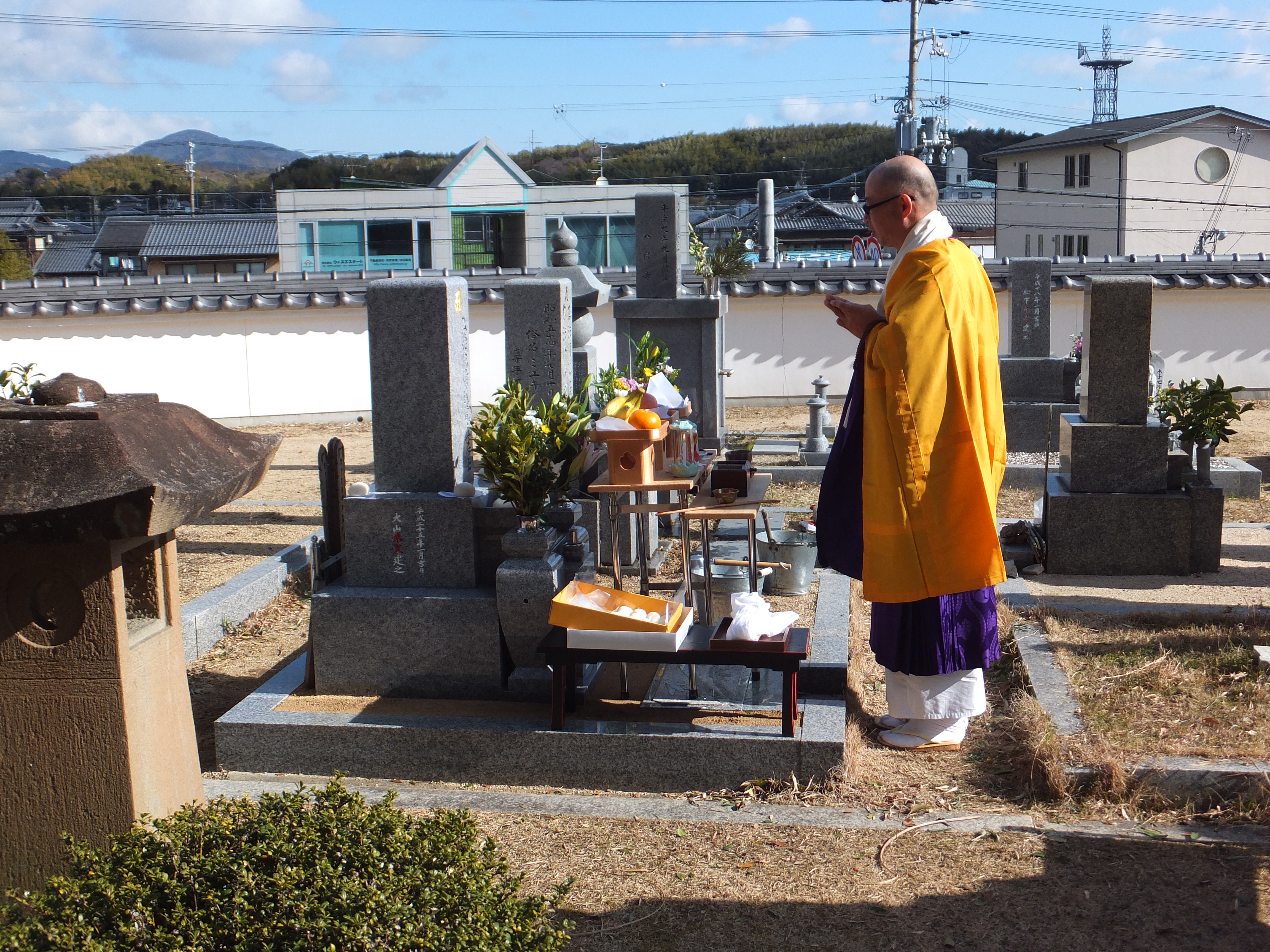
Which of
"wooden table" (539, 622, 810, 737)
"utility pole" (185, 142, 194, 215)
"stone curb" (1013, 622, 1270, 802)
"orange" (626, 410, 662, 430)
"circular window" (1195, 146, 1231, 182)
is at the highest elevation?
"utility pole" (185, 142, 194, 215)

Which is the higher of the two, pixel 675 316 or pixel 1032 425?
pixel 675 316

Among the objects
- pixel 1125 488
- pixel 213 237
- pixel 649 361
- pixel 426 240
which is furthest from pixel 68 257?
pixel 1125 488

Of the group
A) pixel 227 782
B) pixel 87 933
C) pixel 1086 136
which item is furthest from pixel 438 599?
pixel 1086 136

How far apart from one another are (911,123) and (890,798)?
30.3m

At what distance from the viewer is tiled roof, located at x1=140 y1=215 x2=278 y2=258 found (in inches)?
1542

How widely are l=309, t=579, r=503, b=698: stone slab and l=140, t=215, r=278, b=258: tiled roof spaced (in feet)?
120

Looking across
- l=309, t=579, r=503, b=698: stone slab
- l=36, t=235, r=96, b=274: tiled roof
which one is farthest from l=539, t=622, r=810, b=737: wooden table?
l=36, t=235, r=96, b=274: tiled roof

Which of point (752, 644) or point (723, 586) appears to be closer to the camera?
point (752, 644)

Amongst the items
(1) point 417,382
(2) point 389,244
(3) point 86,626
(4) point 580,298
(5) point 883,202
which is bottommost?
(3) point 86,626

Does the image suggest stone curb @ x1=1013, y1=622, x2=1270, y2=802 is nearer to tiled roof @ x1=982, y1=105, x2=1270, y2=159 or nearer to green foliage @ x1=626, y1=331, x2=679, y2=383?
green foliage @ x1=626, y1=331, x2=679, y2=383

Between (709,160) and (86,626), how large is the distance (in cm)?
7017

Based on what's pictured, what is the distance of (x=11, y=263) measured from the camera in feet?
116

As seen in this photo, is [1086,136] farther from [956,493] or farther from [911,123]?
[956,493]

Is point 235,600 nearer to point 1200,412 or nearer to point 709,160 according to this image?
point 1200,412
